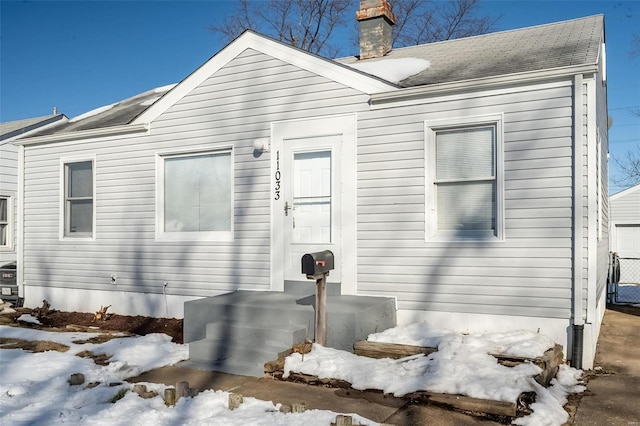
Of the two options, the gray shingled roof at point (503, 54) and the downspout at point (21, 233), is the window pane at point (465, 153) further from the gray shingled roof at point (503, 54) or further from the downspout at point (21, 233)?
the downspout at point (21, 233)

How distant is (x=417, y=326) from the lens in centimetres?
651

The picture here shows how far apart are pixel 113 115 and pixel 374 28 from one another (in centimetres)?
498

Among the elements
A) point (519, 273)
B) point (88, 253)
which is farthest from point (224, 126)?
point (519, 273)

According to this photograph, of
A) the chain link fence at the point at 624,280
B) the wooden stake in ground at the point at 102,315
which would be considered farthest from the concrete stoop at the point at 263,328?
the chain link fence at the point at 624,280

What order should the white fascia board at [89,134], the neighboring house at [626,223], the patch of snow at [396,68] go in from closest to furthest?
the patch of snow at [396,68], the white fascia board at [89,134], the neighboring house at [626,223]

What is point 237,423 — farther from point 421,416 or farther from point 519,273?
point 519,273

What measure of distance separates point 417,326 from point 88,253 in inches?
232

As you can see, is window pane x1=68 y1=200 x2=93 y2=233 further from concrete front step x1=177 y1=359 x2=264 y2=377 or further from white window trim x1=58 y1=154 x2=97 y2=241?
concrete front step x1=177 y1=359 x2=264 y2=377

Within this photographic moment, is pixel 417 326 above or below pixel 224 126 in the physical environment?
below

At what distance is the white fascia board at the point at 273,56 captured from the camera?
7.19 meters

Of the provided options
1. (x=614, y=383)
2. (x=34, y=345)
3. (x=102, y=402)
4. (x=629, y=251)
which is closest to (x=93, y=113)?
(x=34, y=345)

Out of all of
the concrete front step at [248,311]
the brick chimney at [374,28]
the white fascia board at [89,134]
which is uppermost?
the brick chimney at [374,28]

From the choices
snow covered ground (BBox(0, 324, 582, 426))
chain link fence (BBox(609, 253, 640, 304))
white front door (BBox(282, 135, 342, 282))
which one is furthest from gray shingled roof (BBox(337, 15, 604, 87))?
chain link fence (BBox(609, 253, 640, 304))

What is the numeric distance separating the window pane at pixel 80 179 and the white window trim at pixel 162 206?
1624 mm
